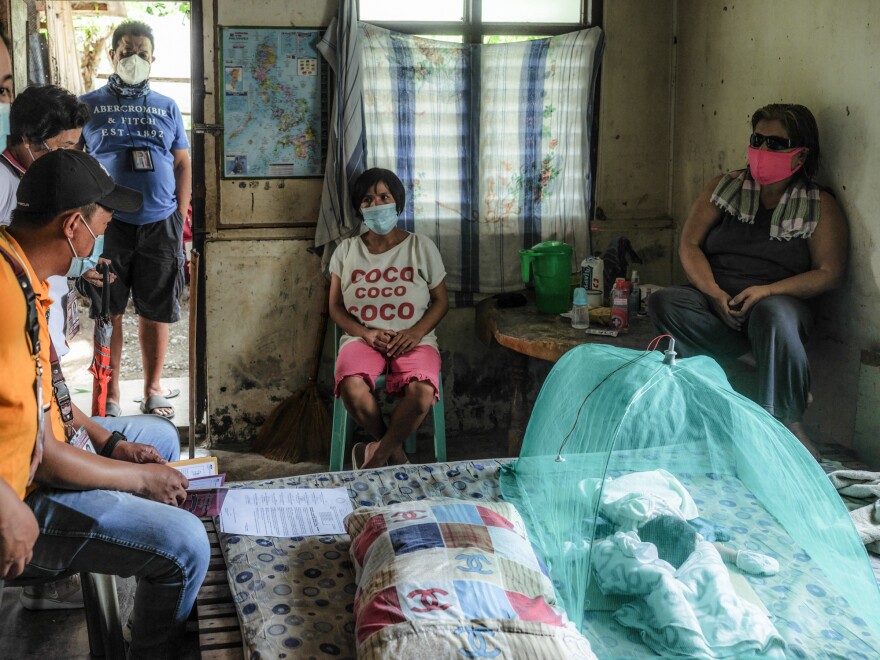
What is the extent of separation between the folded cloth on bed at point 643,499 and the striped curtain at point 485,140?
7.04ft

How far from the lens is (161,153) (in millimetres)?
4070

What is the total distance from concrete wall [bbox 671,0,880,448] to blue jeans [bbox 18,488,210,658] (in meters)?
2.48

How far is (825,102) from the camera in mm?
3350

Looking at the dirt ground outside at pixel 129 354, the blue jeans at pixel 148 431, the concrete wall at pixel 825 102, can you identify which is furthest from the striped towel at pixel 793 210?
the dirt ground outside at pixel 129 354

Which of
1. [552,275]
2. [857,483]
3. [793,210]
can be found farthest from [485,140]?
[857,483]

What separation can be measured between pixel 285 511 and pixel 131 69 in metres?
2.56

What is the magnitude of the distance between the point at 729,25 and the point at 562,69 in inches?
31.0

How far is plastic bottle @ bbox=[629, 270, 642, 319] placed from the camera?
4020 mm

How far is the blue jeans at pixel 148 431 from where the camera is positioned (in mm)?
2523

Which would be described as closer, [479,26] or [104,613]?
[104,613]

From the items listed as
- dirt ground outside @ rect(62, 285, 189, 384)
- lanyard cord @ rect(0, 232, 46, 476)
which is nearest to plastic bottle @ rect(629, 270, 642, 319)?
lanyard cord @ rect(0, 232, 46, 476)

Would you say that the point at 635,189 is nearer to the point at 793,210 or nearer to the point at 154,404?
the point at 793,210

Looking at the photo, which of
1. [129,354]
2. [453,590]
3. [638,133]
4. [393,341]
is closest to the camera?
[453,590]

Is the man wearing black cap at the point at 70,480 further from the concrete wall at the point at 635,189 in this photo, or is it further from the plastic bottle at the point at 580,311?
the plastic bottle at the point at 580,311
